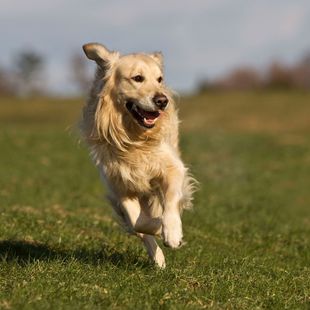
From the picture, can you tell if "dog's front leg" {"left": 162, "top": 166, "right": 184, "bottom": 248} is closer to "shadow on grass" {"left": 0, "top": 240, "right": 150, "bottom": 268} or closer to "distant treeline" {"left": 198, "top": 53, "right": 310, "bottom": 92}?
"shadow on grass" {"left": 0, "top": 240, "right": 150, "bottom": 268}

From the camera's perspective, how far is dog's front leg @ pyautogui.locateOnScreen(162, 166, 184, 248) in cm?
599

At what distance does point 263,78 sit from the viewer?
88625 millimetres

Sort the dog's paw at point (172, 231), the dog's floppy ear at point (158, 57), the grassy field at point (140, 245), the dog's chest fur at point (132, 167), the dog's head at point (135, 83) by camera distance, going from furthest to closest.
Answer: the dog's floppy ear at point (158, 57), the dog's chest fur at point (132, 167), the dog's head at point (135, 83), the dog's paw at point (172, 231), the grassy field at point (140, 245)

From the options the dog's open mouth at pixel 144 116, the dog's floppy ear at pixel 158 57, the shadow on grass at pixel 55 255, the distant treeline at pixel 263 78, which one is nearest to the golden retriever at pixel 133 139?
the dog's open mouth at pixel 144 116

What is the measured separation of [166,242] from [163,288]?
54cm

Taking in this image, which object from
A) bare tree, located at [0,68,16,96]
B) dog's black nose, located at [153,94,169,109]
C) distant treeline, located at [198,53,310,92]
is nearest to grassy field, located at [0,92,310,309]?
dog's black nose, located at [153,94,169,109]

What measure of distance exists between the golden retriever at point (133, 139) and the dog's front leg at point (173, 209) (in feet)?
0.03

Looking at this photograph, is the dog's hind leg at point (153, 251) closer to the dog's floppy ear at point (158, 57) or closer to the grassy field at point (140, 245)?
the grassy field at point (140, 245)

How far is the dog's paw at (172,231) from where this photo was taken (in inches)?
235

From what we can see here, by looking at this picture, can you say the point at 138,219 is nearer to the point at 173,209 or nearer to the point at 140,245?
the point at 173,209

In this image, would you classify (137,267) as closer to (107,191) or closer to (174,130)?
(107,191)

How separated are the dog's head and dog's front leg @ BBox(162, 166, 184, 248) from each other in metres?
0.55

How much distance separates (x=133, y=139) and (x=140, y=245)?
181 centimetres

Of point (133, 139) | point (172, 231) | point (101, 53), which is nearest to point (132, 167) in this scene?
point (133, 139)
